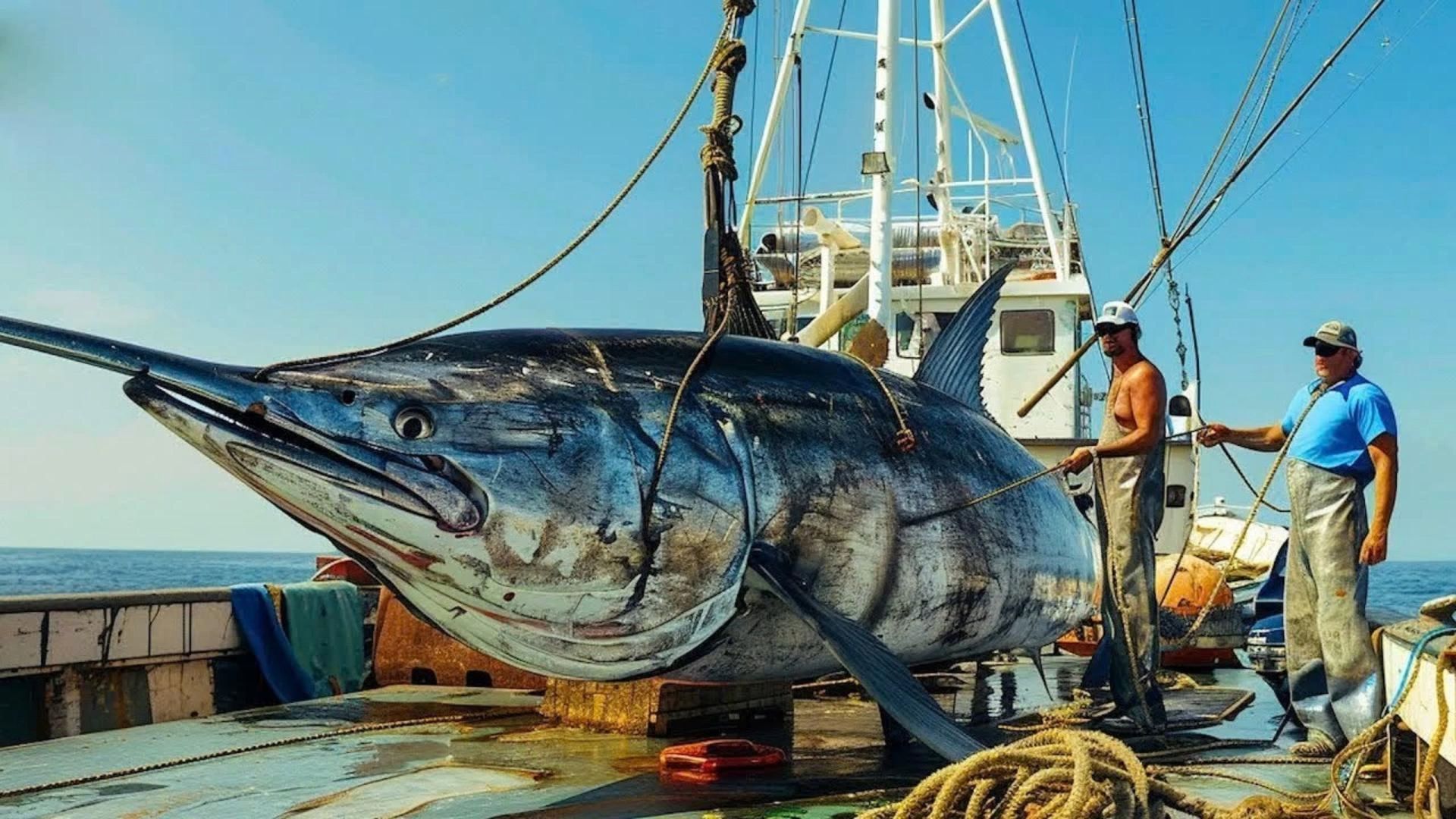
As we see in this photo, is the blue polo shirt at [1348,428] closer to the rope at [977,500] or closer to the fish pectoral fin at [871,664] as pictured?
the rope at [977,500]

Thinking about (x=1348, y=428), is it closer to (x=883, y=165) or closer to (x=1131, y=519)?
(x=1131, y=519)

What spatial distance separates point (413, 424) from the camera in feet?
11.5

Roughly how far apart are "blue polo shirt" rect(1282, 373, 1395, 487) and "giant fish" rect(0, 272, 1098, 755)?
1.38 metres

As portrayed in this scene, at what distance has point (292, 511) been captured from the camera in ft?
11.4

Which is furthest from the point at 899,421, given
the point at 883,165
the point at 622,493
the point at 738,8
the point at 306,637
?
the point at 883,165

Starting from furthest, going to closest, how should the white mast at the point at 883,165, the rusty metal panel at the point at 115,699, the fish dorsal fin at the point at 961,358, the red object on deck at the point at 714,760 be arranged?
the white mast at the point at 883,165 < the rusty metal panel at the point at 115,699 < the fish dorsal fin at the point at 961,358 < the red object on deck at the point at 714,760

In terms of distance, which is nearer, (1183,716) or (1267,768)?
(1267,768)

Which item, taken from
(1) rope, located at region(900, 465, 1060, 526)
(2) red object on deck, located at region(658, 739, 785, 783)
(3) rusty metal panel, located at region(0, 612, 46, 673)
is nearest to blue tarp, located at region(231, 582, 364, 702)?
(3) rusty metal panel, located at region(0, 612, 46, 673)

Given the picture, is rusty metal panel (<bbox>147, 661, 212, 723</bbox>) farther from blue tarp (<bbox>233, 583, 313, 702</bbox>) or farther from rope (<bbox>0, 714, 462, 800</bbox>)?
rope (<bbox>0, 714, 462, 800</bbox>)

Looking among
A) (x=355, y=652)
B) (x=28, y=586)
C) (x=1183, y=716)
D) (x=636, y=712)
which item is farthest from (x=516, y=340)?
(x=28, y=586)

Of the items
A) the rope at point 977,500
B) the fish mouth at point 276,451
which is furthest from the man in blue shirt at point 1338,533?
the fish mouth at point 276,451

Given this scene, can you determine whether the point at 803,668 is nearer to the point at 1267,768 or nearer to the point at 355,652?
the point at 1267,768

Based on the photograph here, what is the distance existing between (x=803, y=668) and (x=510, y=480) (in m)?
1.38

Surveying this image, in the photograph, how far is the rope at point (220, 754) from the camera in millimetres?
4578
